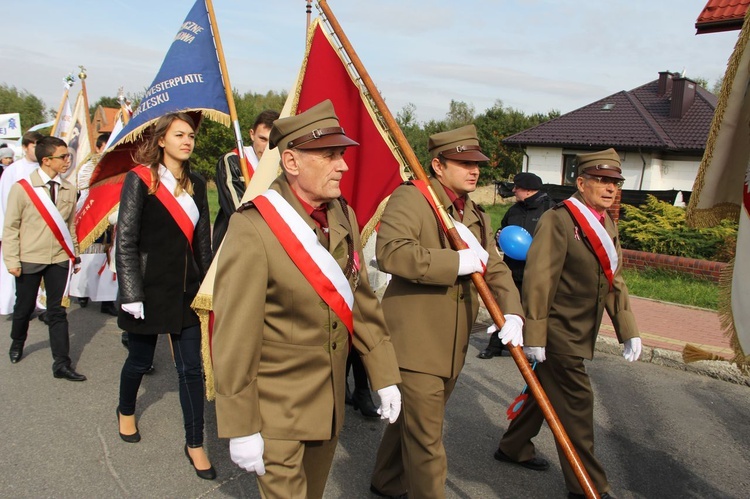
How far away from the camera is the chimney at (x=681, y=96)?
21.4m

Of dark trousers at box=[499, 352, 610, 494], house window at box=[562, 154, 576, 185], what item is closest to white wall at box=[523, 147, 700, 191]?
house window at box=[562, 154, 576, 185]

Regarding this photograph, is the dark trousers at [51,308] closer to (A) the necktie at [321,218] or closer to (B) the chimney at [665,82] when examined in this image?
(A) the necktie at [321,218]

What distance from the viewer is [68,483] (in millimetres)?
3697

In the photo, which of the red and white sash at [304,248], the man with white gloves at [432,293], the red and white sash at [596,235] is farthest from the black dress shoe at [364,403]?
the red and white sash at [304,248]

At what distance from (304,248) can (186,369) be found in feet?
6.09

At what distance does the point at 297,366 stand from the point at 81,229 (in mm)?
3467

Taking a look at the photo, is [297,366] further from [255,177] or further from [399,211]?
[255,177]

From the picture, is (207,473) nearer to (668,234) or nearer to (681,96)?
(668,234)

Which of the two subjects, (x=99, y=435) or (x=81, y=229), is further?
(x=81, y=229)

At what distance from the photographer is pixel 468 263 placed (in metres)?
3.07

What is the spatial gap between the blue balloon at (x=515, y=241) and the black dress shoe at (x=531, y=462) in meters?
2.31

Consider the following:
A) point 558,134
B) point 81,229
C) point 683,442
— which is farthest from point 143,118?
point 558,134

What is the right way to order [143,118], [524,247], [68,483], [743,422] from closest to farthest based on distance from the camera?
[68,483]
[143,118]
[743,422]
[524,247]

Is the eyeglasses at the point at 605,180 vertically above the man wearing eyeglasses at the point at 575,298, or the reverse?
the eyeglasses at the point at 605,180
